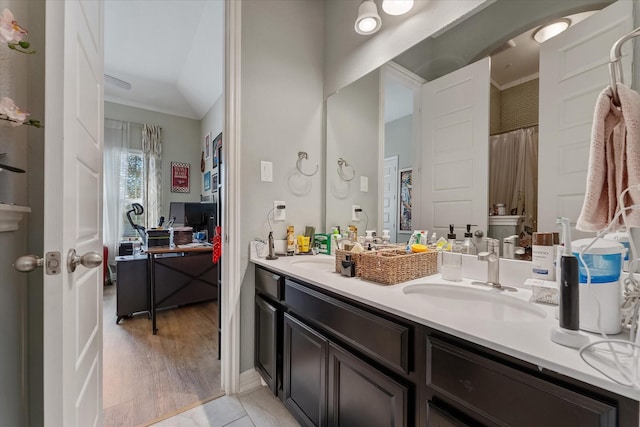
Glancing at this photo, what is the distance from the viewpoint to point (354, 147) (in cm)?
199

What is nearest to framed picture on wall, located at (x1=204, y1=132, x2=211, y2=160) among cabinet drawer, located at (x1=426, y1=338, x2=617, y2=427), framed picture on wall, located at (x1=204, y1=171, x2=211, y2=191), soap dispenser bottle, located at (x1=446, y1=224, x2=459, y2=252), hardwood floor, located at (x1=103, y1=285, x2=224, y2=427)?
framed picture on wall, located at (x1=204, y1=171, x2=211, y2=191)

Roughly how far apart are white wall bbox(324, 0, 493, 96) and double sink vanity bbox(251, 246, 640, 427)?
1.17m

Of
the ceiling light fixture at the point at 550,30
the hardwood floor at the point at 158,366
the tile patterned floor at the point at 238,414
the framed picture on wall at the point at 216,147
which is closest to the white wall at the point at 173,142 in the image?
the framed picture on wall at the point at 216,147

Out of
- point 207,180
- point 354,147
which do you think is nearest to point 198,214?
point 207,180

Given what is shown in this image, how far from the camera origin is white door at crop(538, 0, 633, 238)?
889mm

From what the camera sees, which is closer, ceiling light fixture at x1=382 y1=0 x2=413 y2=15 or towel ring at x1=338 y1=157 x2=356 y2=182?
ceiling light fixture at x1=382 y1=0 x2=413 y2=15

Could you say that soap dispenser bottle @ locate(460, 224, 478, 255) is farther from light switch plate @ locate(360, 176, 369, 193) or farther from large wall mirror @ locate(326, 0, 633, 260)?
light switch plate @ locate(360, 176, 369, 193)

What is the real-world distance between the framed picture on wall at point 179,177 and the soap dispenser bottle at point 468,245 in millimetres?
4852

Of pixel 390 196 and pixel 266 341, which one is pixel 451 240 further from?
pixel 266 341

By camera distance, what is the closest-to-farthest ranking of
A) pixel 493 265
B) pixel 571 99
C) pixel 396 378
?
pixel 396 378
pixel 571 99
pixel 493 265

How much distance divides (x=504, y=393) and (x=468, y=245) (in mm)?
734

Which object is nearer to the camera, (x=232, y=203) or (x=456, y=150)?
(x=456, y=150)

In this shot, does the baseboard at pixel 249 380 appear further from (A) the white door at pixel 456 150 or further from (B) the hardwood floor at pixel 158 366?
(A) the white door at pixel 456 150

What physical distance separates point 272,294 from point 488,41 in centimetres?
163
